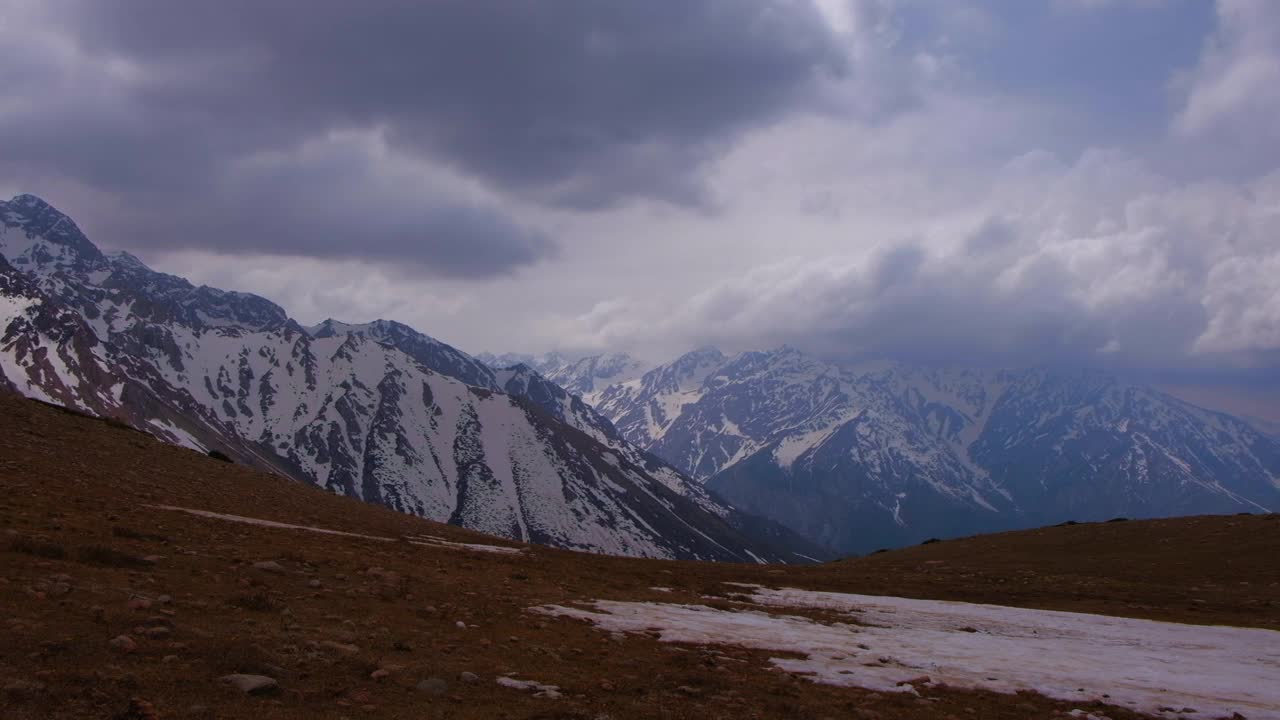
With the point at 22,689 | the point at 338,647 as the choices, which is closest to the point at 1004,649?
the point at 338,647

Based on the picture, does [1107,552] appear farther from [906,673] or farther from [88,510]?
[88,510]

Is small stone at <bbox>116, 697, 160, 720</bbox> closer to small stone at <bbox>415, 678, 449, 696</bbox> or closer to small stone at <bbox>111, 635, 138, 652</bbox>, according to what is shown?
small stone at <bbox>111, 635, 138, 652</bbox>

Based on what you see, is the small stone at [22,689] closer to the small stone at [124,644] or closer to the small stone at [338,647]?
the small stone at [124,644]

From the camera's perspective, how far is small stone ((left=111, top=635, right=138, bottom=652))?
485 inches

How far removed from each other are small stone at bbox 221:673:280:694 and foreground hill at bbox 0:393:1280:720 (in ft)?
0.46

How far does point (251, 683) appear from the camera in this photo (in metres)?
11.9

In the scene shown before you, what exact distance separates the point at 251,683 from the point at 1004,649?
22.8 m

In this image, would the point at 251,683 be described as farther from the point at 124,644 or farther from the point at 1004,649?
the point at 1004,649

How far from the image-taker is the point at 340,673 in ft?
44.2

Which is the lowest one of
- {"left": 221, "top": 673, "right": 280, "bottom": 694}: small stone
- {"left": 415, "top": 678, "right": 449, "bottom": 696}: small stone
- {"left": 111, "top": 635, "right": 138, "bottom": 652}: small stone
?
{"left": 415, "top": 678, "right": 449, "bottom": 696}: small stone

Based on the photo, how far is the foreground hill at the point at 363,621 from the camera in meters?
12.2

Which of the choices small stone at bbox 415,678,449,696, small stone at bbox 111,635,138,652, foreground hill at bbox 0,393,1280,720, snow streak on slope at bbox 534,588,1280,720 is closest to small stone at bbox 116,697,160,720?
foreground hill at bbox 0,393,1280,720

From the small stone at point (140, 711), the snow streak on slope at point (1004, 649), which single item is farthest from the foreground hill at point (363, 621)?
the snow streak on slope at point (1004, 649)

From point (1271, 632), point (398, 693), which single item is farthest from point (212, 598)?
point (1271, 632)
